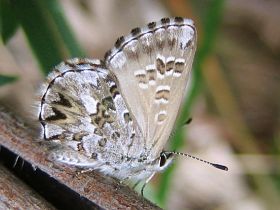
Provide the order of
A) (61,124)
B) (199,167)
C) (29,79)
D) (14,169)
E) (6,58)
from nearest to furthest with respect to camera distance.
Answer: (14,169) < (61,124) < (6,58) < (29,79) < (199,167)

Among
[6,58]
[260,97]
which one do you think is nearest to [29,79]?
[6,58]

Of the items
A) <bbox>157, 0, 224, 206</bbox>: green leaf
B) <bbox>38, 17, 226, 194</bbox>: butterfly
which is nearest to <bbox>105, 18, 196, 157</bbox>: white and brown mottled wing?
<bbox>38, 17, 226, 194</bbox>: butterfly

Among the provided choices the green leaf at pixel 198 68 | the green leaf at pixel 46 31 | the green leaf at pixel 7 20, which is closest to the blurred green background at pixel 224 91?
the green leaf at pixel 198 68

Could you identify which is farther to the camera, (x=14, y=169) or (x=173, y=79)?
(x=173, y=79)

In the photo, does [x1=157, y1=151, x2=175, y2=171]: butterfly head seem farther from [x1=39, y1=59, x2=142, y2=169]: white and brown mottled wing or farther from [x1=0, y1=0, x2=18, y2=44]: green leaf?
[x1=0, y1=0, x2=18, y2=44]: green leaf

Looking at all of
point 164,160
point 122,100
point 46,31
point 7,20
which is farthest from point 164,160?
point 7,20

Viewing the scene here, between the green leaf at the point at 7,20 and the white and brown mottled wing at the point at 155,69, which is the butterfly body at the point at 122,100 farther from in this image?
the green leaf at the point at 7,20

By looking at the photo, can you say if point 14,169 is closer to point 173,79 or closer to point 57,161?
point 57,161
